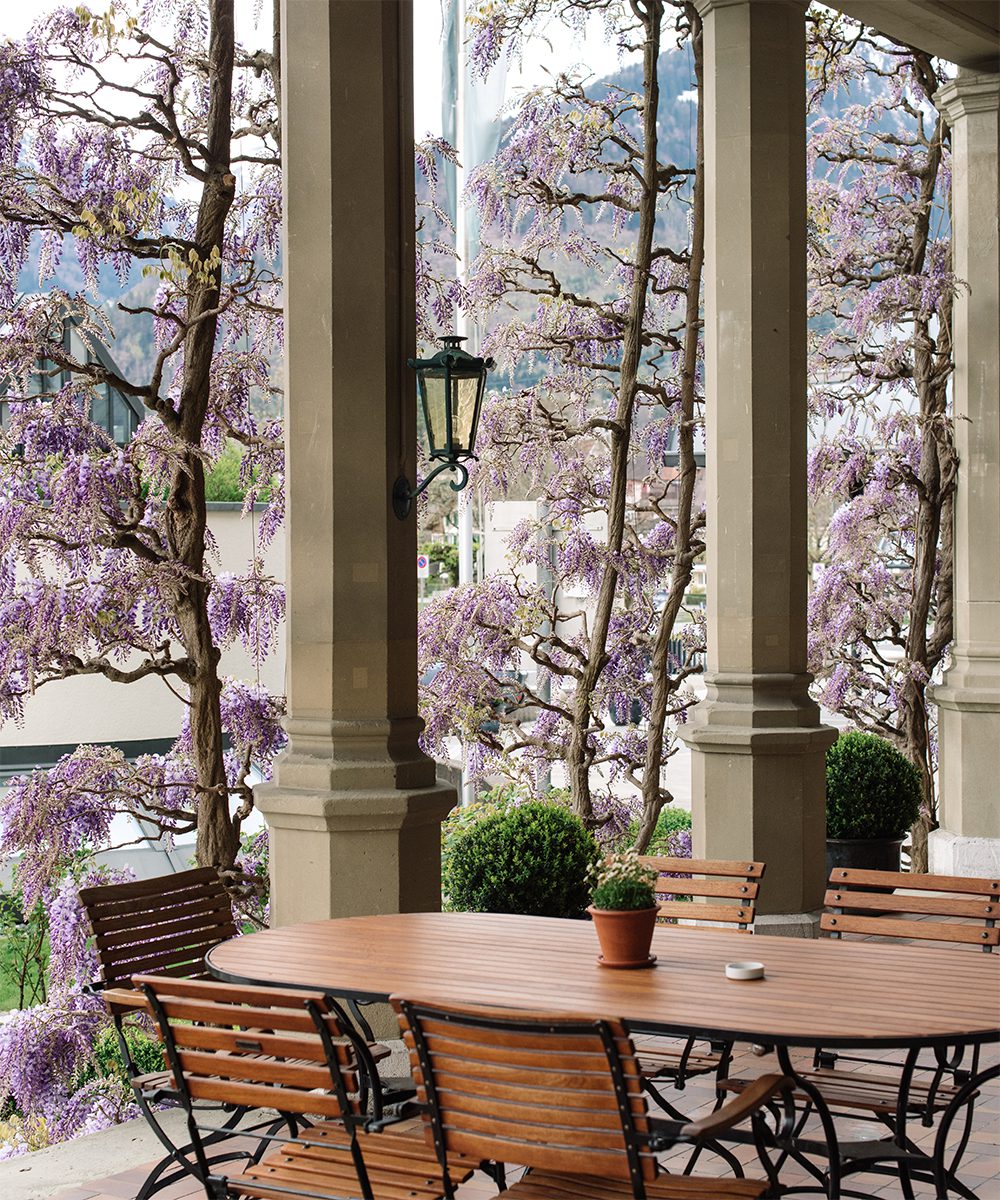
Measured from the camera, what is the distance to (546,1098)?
2729 mm

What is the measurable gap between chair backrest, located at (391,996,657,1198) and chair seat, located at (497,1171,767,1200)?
0.14 m

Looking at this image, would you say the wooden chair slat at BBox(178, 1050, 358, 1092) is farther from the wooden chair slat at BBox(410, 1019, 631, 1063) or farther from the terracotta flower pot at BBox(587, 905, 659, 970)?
the terracotta flower pot at BBox(587, 905, 659, 970)

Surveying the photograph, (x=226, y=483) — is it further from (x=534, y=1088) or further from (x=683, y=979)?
(x=534, y=1088)

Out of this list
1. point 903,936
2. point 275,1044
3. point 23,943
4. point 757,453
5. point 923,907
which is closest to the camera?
point 275,1044

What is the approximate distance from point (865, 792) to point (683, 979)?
497 centimetres

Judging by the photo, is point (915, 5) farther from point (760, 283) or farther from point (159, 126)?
point (159, 126)

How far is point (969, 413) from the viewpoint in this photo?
8945 mm

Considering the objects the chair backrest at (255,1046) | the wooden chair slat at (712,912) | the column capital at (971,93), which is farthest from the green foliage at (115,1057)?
the column capital at (971,93)

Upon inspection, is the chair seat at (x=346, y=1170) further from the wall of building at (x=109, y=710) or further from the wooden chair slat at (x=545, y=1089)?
the wall of building at (x=109, y=710)

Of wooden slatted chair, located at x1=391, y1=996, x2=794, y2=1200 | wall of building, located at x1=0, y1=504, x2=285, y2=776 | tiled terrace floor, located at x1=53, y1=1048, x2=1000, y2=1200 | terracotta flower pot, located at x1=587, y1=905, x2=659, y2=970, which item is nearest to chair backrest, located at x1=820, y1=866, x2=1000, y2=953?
tiled terrace floor, located at x1=53, y1=1048, x2=1000, y2=1200

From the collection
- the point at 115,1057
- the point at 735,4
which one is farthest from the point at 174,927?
the point at 735,4

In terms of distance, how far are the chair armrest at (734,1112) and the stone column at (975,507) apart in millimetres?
6141

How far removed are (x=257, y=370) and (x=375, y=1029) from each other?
342 cm

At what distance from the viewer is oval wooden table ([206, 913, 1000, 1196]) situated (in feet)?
9.94
